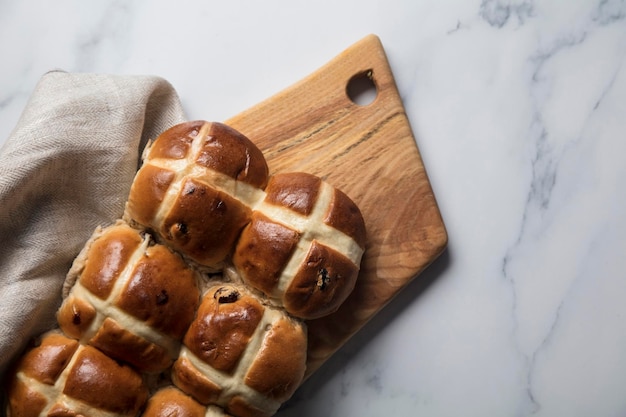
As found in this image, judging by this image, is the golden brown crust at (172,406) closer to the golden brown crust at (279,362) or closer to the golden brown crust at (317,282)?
the golden brown crust at (279,362)

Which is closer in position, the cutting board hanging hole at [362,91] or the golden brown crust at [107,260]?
the golden brown crust at [107,260]

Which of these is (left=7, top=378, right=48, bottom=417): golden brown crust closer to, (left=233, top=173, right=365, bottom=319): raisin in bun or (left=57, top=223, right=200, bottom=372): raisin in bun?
(left=57, top=223, right=200, bottom=372): raisin in bun

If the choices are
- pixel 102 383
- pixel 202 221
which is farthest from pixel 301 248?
pixel 102 383

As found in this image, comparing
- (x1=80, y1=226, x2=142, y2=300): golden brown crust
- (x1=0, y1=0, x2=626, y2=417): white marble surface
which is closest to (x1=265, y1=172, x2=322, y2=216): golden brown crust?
(x1=80, y1=226, x2=142, y2=300): golden brown crust

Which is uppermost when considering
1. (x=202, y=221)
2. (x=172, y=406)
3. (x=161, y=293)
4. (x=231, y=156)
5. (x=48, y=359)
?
(x=231, y=156)

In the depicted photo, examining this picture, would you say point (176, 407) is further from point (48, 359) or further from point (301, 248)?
point (301, 248)

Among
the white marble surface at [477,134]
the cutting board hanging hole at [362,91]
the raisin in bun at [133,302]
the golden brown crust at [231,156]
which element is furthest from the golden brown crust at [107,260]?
the cutting board hanging hole at [362,91]

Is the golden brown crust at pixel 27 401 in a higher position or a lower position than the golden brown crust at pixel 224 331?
lower
